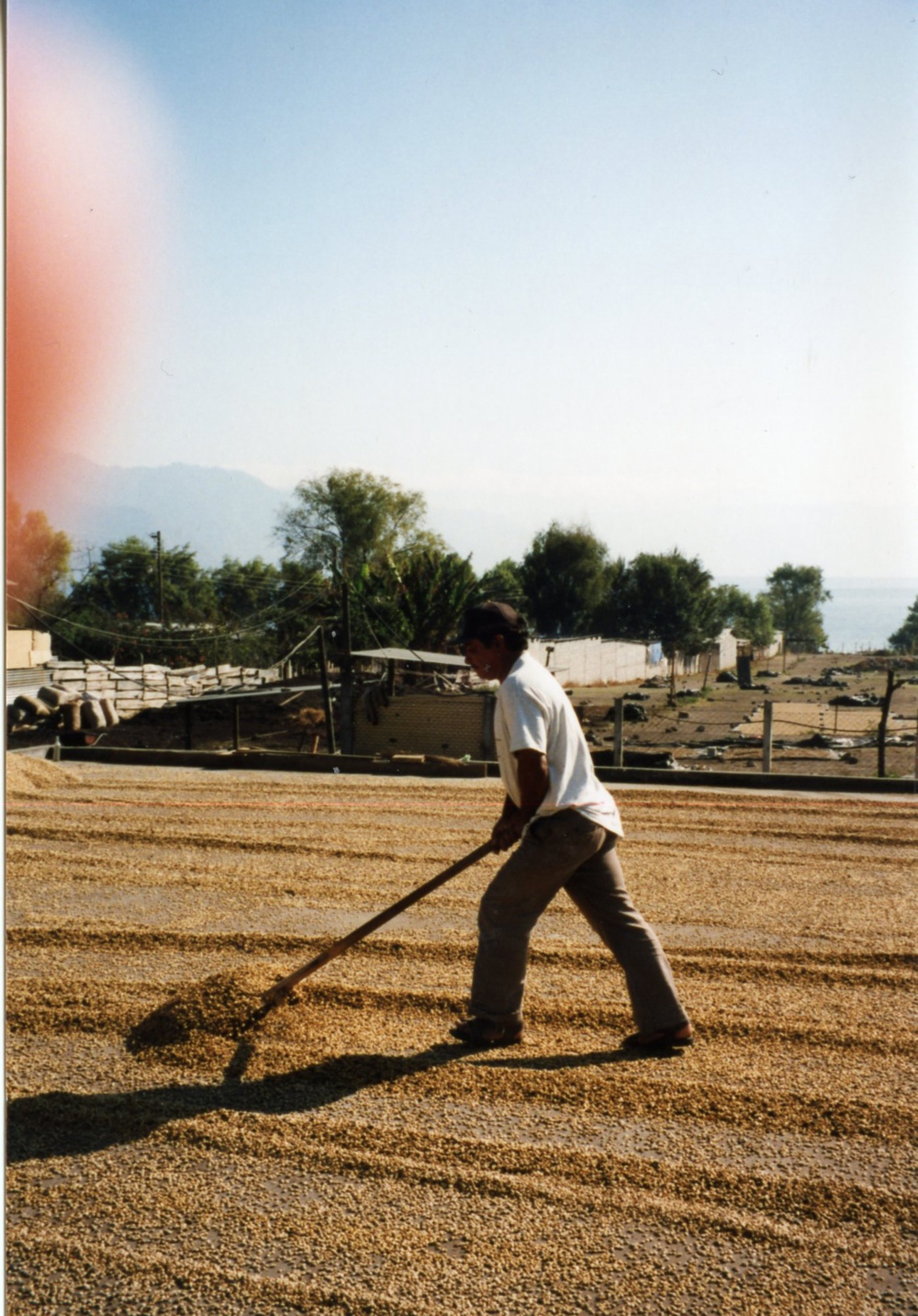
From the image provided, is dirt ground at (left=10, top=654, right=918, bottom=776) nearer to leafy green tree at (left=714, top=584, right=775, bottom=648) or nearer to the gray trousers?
the gray trousers

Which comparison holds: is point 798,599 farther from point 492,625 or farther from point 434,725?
point 492,625

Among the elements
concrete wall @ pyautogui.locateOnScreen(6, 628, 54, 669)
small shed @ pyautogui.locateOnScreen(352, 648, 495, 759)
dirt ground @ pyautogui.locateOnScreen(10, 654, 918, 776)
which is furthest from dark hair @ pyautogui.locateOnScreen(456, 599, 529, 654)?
concrete wall @ pyautogui.locateOnScreen(6, 628, 54, 669)

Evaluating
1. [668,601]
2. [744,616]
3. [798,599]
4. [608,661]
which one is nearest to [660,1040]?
[608,661]

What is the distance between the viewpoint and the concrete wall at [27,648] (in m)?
28.1

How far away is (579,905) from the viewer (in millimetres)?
4176

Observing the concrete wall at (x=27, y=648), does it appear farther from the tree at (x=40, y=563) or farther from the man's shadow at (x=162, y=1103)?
the man's shadow at (x=162, y=1103)

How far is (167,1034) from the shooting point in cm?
427

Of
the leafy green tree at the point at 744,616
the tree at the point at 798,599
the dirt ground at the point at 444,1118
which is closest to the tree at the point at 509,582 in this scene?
the leafy green tree at the point at 744,616

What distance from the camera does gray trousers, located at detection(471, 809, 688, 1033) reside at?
13.1ft

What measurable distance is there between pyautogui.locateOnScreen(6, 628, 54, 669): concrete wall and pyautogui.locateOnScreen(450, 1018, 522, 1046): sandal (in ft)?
81.1

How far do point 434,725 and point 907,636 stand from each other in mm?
51584

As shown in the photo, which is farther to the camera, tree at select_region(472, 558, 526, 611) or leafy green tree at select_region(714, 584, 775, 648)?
leafy green tree at select_region(714, 584, 775, 648)

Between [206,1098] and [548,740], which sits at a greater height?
[548,740]

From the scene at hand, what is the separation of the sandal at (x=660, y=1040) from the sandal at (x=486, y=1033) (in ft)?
1.36
